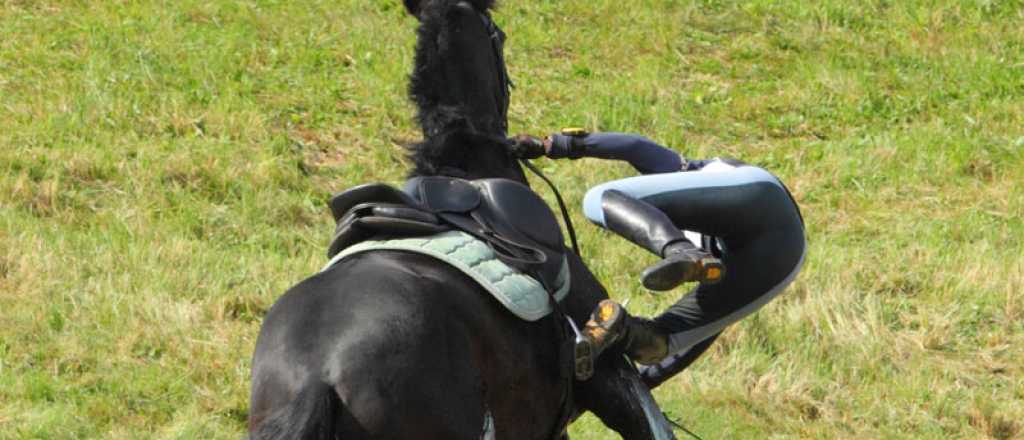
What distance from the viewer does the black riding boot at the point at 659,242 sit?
469cm

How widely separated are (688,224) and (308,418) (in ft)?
6.11

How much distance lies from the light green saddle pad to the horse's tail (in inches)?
30.3

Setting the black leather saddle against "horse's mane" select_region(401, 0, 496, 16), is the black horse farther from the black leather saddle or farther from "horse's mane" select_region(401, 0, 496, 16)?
the black leather saddle

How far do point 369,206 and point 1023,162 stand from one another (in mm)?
7584

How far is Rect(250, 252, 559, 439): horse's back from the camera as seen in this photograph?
3928 mm

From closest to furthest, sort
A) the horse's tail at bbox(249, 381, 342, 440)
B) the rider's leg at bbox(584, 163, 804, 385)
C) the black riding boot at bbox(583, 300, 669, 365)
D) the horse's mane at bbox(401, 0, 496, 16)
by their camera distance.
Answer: the horse's tail at bbox(249, 381, 342, 440) → the black riding boot at bbox(583, 300, 669, 365) → the rider's leg at bbox(584, 163, 804, 385) → the horse's mane at bbox(401, 0, 496, 16)

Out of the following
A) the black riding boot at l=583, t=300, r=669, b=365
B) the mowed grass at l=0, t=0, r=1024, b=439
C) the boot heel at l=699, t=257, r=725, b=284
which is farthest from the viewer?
the mowed grass at l=0, t=0, r=1024, b=439

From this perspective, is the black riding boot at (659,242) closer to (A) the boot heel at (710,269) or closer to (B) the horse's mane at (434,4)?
(A) the boot heel at (710,269)

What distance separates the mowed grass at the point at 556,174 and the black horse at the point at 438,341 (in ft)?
6.16

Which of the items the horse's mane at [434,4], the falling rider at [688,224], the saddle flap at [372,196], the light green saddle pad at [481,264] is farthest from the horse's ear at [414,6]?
the light green saddle pad at [481,264]

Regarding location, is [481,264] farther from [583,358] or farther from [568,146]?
[568,146]

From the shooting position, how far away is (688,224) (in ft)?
17.2

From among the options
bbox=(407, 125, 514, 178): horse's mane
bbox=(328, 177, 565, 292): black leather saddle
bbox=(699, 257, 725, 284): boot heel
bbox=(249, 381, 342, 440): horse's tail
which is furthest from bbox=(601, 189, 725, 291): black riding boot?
bbox=(249, 381, 342, 440): horse's tail

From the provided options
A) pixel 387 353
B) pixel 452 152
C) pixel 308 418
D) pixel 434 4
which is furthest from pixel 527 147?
pixel 308 418
